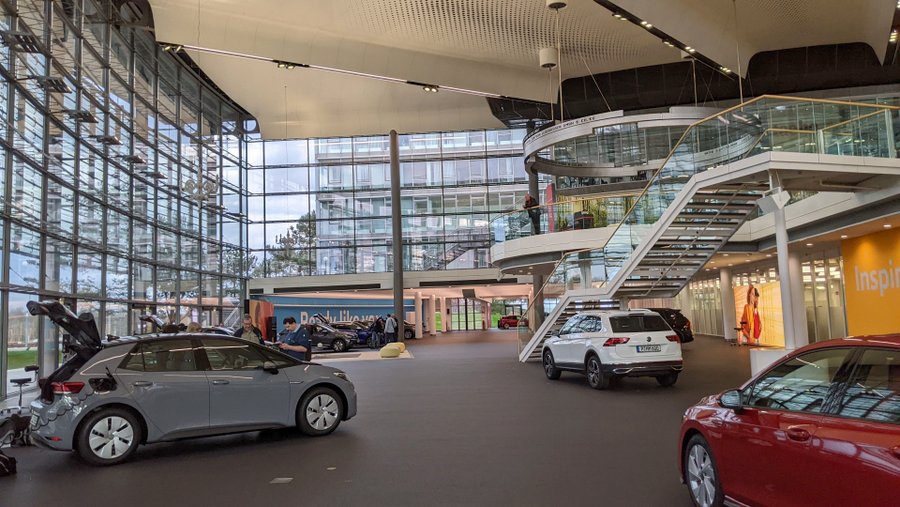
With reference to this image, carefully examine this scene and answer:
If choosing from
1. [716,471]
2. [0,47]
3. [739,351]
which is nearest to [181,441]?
[716,471]

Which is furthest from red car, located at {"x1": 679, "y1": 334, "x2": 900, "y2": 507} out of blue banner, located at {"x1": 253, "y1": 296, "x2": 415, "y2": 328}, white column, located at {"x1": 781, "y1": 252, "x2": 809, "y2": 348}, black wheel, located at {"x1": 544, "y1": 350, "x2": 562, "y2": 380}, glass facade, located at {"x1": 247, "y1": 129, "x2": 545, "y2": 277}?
blue banner, located at {"x1": 253, "y1": 296, "x2": 415, "y2": 328}

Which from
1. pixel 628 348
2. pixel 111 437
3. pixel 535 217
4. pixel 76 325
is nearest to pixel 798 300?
pixel 535 217

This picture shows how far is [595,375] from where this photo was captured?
13188mm

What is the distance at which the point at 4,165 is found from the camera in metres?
15.1

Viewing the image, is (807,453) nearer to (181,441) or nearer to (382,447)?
(382,447)

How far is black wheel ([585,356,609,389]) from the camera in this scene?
12930 mm

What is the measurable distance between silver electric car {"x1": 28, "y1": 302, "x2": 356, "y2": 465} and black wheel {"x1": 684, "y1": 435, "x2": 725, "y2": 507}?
4.94m

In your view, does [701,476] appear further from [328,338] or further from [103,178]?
[328,338]

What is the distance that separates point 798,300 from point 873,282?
215 inches

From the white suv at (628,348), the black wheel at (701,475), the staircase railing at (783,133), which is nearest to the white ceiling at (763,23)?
the staircase railing at (783,133)

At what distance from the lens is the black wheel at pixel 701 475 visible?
15.5 feet

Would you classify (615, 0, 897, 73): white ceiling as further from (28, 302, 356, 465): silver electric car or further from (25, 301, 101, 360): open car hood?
(25, 301, 101, 360): open car hood

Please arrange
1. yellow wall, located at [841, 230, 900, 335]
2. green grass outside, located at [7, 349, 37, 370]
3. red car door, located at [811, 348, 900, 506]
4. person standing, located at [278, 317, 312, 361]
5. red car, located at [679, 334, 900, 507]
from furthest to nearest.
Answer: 1. yellow wall, located at [841, 230, 900, 335]
2. green grass outside, located at [7, 349, 37, 370]
3. person standing, located at [278, 317, 312, 361]
4. red car, located at [679, 334, 900, 507]
5. red car door, located at [811, 348, 900, 506]

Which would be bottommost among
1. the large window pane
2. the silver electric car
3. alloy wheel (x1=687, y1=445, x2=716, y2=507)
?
alloy wheel (x1=687, y1=445, x2=716, y2=507)
